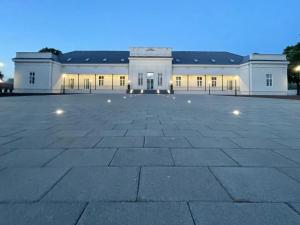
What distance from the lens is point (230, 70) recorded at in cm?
4741

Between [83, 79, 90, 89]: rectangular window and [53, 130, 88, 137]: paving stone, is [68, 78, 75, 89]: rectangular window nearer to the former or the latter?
[83, 79, 90, 89]: rectangular window

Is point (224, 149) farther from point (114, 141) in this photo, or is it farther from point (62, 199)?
point (62, 199)

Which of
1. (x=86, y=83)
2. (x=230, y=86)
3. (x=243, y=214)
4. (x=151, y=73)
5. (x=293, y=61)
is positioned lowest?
(x=243, y=214)

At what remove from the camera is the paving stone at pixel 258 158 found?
312 centimetres

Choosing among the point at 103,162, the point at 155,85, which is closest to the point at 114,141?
the point at 103,162

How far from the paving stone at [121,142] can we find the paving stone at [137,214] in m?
2.09

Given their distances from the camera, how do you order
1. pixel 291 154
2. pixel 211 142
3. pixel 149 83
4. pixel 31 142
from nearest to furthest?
pixel 291 154 → pixel 31 142 → pixel 211 142 → pixel 149 83

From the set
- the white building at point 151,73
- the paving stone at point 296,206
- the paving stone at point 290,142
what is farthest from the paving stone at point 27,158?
the white building at point 151,73

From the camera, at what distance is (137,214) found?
71.8 inches

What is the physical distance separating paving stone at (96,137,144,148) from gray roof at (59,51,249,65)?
45.6 metres

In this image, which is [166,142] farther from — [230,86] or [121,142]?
[230,86]

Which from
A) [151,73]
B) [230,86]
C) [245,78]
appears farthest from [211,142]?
[230,86]

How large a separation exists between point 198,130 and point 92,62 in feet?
151

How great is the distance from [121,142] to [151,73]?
44.0 metres
